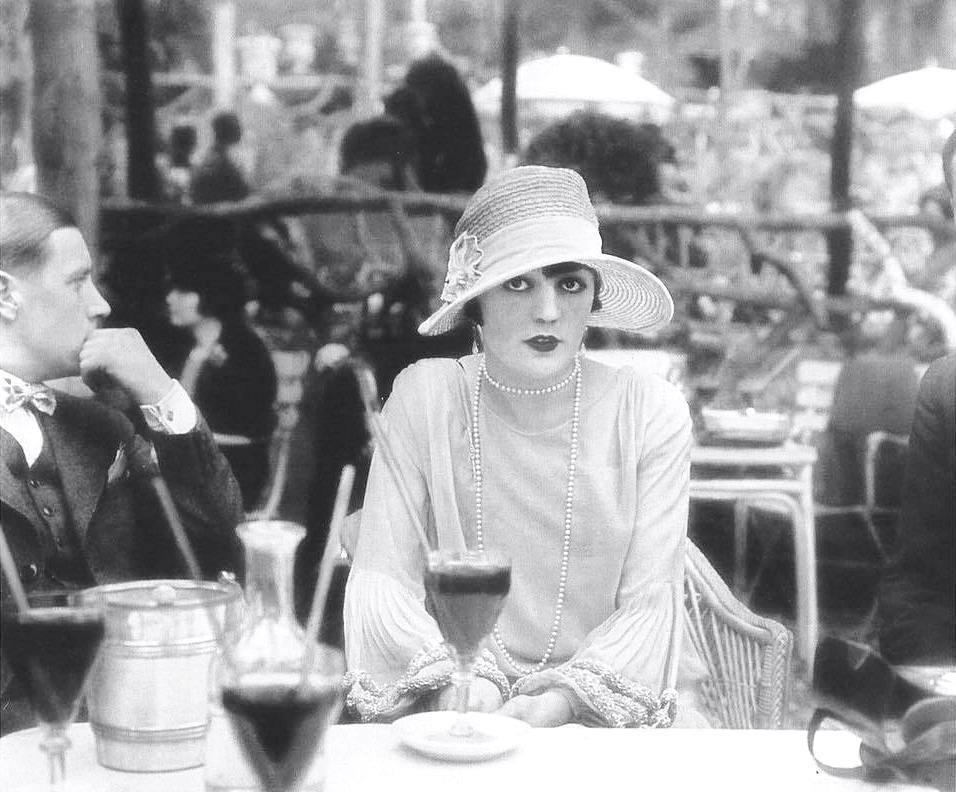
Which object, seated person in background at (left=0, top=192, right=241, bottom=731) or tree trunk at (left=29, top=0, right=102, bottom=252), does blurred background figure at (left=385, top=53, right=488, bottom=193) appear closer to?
tree trunk at (left=29, top=0, right=102, bottom=252)

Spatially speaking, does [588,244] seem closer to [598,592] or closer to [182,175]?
[598,592]

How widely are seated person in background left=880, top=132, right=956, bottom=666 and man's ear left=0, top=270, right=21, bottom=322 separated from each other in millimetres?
1626

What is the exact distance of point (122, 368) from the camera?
2.35 meters

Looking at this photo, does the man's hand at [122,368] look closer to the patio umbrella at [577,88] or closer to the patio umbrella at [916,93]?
the patio umbrella at [577,88]

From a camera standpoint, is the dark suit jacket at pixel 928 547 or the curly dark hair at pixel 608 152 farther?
the curly dark hair at pixel 608 152

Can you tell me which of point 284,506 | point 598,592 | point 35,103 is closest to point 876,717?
point 598,592

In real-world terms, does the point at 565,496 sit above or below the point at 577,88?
below

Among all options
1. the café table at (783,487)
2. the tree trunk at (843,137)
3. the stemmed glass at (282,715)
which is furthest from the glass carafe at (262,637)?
the tree trunk at (843,137)

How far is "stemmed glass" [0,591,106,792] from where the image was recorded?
46.9 inches

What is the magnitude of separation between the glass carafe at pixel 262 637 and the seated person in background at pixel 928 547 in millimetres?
1415

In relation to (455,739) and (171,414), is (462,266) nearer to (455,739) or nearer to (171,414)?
(171,414)

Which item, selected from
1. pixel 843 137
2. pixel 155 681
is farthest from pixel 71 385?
pixel 843 137

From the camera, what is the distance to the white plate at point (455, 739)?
142 centimetres

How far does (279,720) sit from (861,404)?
7.65 ft
